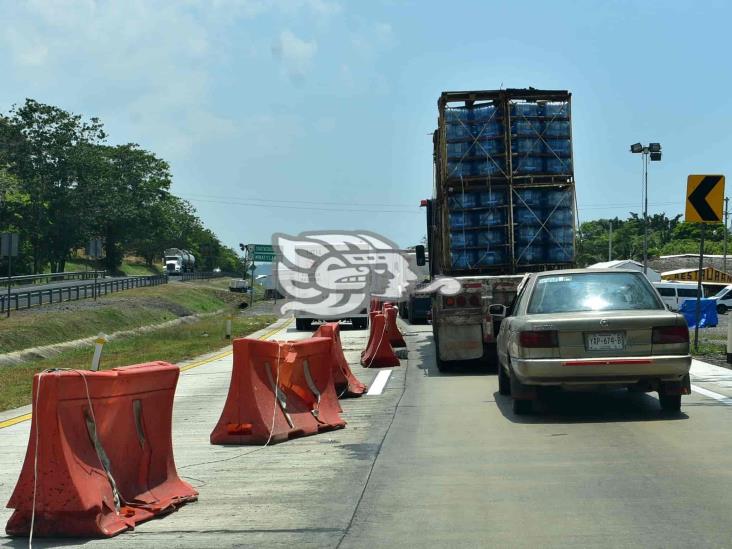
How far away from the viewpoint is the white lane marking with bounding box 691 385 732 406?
40.7ft

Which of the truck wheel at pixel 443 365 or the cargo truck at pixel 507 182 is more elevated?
the cargo truck at pixel 507 182

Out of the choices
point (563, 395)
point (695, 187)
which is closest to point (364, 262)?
point (695, 187)

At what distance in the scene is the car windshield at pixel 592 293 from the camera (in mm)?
11289

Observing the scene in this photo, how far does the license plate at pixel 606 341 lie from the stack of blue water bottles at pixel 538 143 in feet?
29.9

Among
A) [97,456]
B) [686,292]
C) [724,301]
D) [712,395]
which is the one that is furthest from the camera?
[724,301]

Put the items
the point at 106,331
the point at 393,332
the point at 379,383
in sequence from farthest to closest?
the point at 106,331 → the point at 393,332 → the point at 379,383

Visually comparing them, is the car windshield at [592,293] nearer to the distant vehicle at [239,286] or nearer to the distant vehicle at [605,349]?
the distant vehicle at [605,349]

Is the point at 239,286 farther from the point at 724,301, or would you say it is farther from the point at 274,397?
the point at 274,397

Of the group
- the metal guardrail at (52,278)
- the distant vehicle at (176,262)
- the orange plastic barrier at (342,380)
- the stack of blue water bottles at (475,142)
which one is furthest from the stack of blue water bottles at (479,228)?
the distant vehicle at (176,262)

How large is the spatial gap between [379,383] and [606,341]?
21.4 feet

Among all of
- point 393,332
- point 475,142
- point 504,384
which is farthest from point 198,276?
point 504,384

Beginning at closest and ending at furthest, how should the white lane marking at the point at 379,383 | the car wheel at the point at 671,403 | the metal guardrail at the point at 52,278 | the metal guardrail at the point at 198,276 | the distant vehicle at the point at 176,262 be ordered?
the car wheel at the point at 671,403 < the white lane marking at the point at 379,383 < the metal guardrail at the point at 52,278 < the metal guardrail at the point at 198,276 < the distant vehicle at the point at 176,262

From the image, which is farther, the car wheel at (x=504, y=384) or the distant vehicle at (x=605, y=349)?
the car wheel at (x=504, y=384)

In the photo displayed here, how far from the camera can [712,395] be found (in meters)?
13.1
